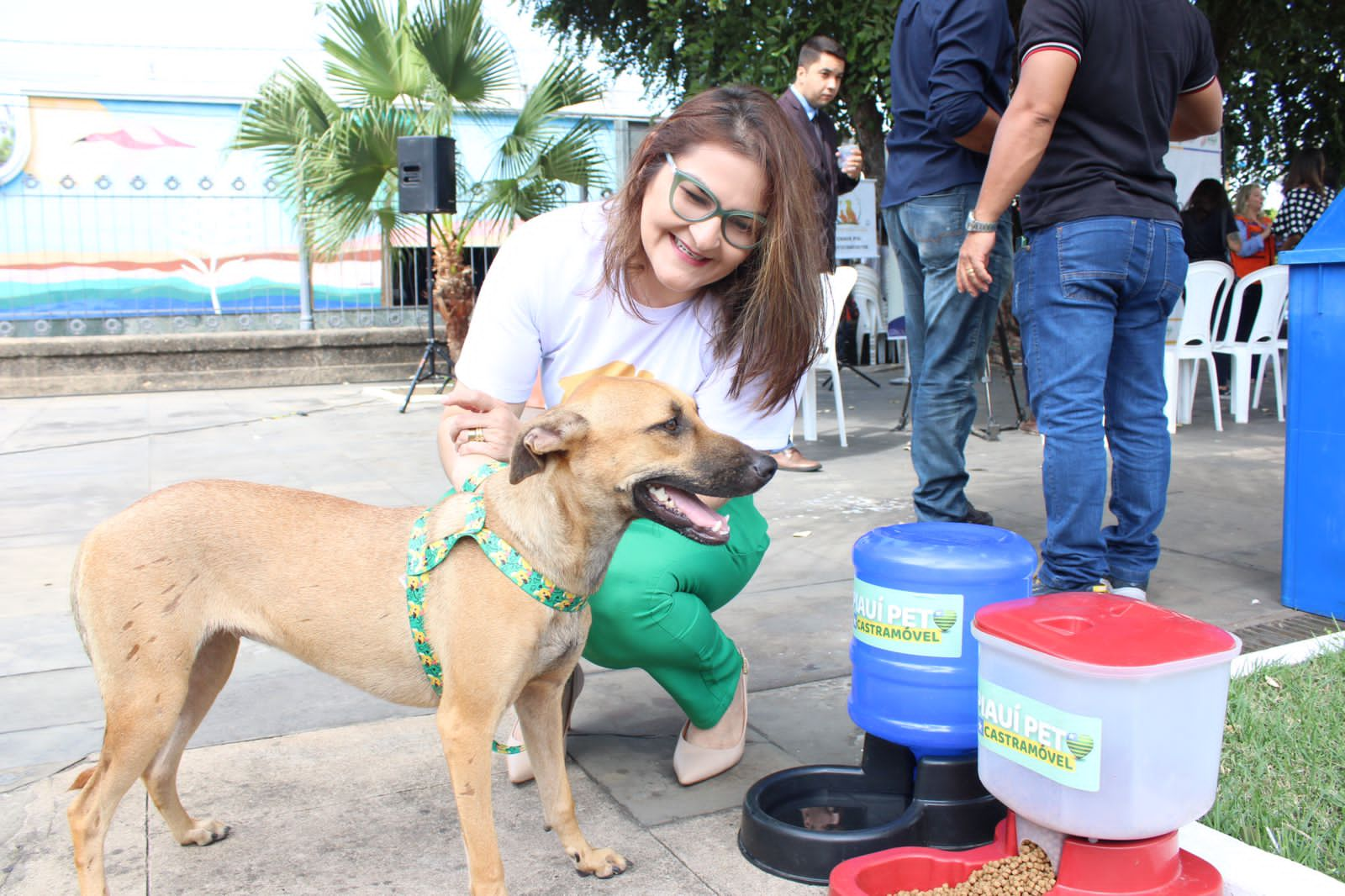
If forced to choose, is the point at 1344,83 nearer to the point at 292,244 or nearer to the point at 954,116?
the point at 954,116

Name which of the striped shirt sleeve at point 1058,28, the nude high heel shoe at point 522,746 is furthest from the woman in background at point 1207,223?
the nude high heel shoe at point 522,746

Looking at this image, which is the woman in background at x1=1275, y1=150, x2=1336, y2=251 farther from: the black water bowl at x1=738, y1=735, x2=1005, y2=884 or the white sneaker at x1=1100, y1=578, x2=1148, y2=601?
the black water bowl at x1=738, y1=735, x2=1005, y2=884

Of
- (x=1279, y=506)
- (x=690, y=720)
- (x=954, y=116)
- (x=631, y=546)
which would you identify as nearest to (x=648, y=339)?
(x=631, y=546)

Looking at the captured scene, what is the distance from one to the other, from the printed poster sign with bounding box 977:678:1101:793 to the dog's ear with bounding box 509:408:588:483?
99 centimetres

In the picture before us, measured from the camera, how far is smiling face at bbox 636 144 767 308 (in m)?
2.63

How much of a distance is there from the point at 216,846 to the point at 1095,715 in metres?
2.02

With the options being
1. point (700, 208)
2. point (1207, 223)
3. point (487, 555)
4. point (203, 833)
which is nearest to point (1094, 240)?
point (700, 208)

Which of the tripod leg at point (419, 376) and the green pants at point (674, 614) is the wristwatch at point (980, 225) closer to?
the green pants at point (674, 614)

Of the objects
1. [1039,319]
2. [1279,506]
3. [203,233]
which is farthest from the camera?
[203,233]

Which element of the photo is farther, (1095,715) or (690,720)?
(690,720)

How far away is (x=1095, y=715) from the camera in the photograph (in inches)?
76.5

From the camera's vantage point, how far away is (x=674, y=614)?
108 inches

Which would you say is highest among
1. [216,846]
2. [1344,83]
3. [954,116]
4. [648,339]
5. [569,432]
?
[1344,83]

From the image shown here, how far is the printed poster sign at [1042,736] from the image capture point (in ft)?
6.41
